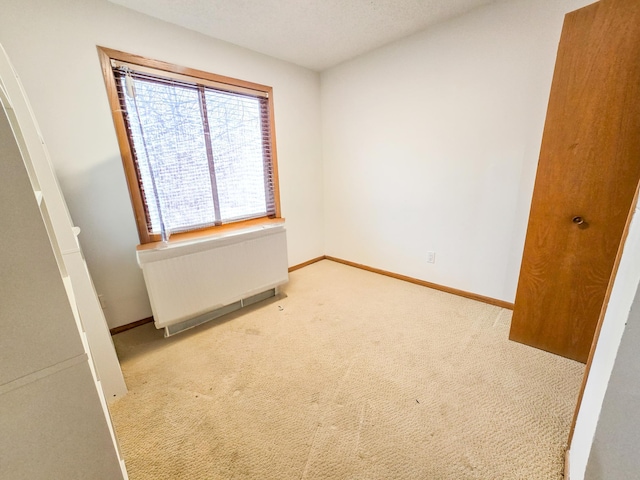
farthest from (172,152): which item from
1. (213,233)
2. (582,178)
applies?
(582,178)

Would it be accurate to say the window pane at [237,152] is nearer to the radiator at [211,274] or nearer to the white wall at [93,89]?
the white wall at [93,89]

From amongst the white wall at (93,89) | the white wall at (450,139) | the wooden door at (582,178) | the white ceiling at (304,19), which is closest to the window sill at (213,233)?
the white wall at (93,89)

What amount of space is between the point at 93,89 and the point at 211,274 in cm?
154

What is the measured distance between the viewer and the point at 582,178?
1433 mm

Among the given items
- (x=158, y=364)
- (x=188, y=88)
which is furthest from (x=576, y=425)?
(x=188, y=88)

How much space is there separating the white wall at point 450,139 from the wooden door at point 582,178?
49 centimetres

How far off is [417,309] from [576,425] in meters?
1.27

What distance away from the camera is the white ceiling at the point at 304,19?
5.84ft

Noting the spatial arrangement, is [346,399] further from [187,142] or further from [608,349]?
[187,142]

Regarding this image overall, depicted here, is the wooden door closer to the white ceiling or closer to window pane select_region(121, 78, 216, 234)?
the white ceiling

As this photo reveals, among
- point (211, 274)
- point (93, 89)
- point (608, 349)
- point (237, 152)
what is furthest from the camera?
point (237, 152)

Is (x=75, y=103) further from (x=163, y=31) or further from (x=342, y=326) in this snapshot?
(x=342, y=326)

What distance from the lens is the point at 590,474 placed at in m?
0.73

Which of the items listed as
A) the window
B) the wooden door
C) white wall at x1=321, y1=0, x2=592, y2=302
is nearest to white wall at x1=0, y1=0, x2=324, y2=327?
the window
